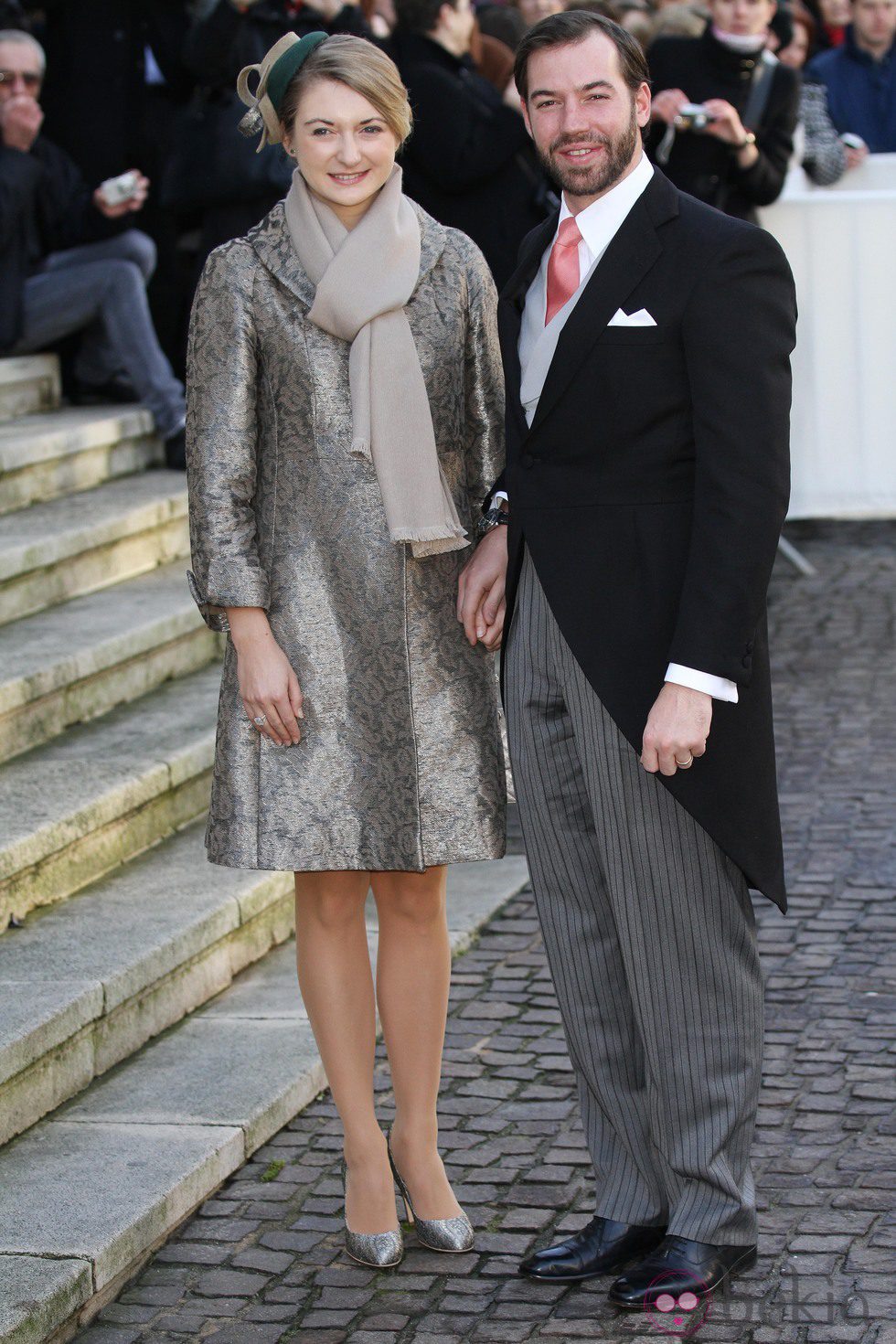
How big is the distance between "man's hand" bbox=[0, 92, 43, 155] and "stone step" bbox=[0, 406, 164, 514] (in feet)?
3.28

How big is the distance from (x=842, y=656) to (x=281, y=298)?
4757mm

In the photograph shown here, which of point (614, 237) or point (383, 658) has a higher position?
point (614, 237)

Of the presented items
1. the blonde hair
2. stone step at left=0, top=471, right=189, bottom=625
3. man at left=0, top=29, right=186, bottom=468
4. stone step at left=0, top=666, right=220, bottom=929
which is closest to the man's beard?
the blonde hair

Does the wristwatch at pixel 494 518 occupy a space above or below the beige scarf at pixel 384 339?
below

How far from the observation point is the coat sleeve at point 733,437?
2885mm

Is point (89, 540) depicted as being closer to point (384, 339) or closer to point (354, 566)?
point (354, 566)

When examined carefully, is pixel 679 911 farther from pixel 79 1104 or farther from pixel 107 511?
pixel 107 511

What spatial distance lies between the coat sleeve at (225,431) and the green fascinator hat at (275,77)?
22cm

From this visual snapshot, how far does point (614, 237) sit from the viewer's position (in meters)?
2.98

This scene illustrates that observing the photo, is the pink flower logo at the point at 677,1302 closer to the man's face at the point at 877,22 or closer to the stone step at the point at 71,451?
the stone step at the point at 71,451

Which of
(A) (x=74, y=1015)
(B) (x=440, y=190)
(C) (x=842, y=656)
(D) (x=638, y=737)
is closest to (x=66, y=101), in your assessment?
(B) (x=440, y=190)

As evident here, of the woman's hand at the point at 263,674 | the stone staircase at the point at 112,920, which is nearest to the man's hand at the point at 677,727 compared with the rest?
the woman's hand at the point at 263,674

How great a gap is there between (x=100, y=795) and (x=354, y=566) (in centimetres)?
168

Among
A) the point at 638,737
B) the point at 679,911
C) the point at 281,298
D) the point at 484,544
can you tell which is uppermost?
the point at 281,298
